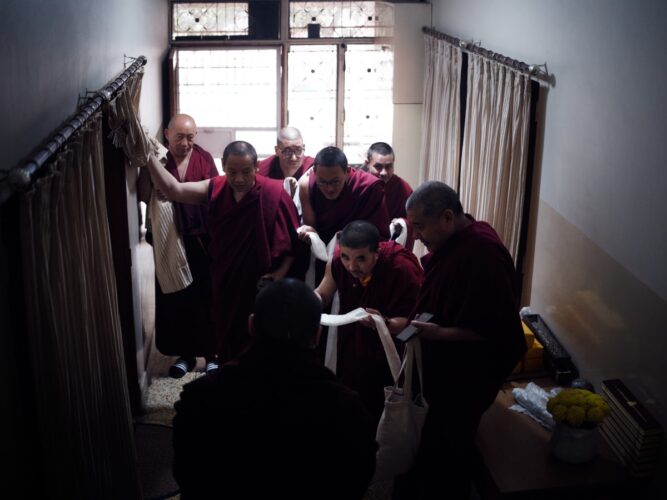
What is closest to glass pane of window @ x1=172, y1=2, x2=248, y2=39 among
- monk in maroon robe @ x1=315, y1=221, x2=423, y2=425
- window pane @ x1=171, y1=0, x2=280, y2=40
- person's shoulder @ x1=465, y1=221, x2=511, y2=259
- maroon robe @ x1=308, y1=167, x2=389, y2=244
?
window pane @ x1=171, y1=0, x2=280, y2=40

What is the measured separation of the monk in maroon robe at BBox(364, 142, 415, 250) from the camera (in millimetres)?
4777

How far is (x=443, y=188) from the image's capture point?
9.78 feet

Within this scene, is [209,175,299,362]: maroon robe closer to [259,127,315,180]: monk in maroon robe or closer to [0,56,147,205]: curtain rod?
[259,127,315,180]: monk in maroon robe

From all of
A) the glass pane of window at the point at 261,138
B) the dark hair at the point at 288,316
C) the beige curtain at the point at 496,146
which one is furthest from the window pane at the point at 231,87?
the dark hair at the point at 288,316

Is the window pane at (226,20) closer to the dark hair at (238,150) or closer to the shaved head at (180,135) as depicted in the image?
the shaved head at (180,135)

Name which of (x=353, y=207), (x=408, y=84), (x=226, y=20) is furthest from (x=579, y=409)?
(x=226, y=20)

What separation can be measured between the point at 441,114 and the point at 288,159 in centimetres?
201

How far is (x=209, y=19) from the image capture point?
22.9 ft

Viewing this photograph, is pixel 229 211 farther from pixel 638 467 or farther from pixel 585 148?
pixel 638 467

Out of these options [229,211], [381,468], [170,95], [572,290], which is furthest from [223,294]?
[170,95]

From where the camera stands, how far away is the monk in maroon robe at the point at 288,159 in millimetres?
4613

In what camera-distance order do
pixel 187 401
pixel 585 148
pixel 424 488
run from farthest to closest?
1. pixel 585 148
2. pixel 424 488
3. pixel 187 401

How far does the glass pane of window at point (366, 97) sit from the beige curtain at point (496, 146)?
5.62 ft

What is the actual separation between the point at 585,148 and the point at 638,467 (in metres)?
1.44
